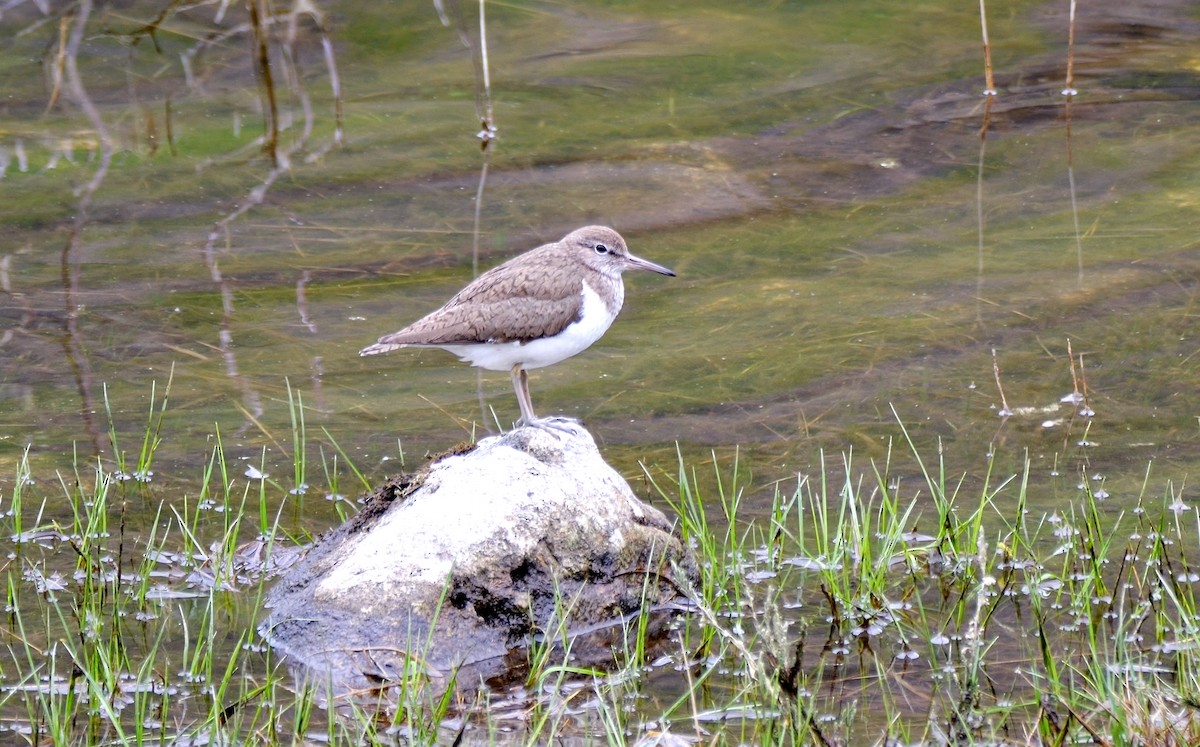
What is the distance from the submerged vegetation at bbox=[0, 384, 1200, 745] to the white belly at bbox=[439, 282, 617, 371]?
0.87m

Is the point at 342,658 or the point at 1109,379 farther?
the point at 1109,379

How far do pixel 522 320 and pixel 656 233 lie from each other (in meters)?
3.85

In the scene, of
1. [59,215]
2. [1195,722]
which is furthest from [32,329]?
[1195,722]

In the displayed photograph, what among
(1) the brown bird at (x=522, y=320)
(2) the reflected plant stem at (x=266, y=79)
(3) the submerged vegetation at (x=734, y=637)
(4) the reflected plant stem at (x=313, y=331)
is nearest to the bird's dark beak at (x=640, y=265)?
(1) the brown bird at (x=522, y=320)

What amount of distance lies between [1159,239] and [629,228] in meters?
3.39

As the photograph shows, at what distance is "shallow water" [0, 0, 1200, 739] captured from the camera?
7289 mm

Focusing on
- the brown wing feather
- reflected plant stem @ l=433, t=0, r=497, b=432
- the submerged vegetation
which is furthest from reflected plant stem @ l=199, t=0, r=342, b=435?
the brown wing feather

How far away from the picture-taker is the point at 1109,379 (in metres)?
7.58

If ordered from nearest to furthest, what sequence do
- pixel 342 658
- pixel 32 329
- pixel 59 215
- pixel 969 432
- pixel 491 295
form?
pixel 342 658
pixel 491 295
pixel 969 432
pixel 32 329
pixel 59 215

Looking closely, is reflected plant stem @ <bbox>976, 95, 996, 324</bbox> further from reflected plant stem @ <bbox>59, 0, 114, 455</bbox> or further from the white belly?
reflected plant stem @ <bbox>59, 0, 114, 455</bbox>

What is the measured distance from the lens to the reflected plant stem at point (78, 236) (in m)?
7.59

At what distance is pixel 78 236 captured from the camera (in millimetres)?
9570

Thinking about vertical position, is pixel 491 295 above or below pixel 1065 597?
above

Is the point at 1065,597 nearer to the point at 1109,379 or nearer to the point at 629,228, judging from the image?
the point at 1109,379
